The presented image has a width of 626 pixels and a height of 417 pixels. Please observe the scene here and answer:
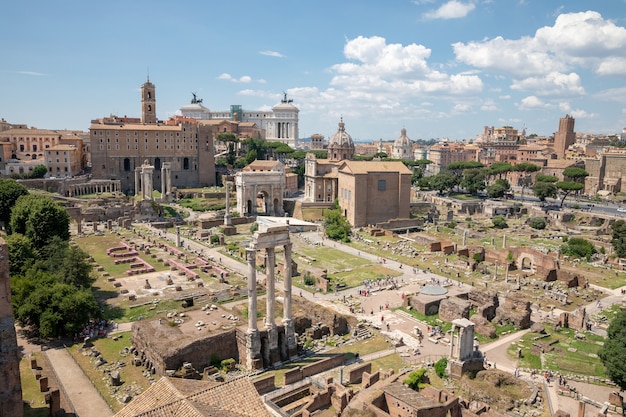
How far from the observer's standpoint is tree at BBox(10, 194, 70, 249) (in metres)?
41.5

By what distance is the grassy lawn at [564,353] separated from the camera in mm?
25531

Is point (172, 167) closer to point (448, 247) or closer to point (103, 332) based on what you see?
point (448, 247)

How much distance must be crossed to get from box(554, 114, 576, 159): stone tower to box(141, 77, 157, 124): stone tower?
110047 millimetres

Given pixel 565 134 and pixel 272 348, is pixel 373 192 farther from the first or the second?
pixel 565 134

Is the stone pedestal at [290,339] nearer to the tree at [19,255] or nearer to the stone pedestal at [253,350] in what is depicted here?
the stone pedestal at [253,350]

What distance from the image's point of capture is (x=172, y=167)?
86875mm

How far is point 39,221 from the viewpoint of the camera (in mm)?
41656

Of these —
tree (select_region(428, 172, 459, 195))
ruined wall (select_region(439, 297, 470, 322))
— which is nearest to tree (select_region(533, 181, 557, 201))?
tree (select_region(428, 172, 459, 195))

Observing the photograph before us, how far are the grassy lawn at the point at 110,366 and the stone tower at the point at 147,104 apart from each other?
7886cm

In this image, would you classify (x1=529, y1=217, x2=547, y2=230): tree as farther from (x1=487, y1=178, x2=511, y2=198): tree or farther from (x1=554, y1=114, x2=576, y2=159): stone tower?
(x1=554, y1=114, x2=576, y2=159): stone tower

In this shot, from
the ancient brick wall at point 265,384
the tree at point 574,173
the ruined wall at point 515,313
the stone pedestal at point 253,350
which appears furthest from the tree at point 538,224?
the ancient brick wall at point 265,384

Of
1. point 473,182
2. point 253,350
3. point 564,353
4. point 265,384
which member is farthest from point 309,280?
point 473,182

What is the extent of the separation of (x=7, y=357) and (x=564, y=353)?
28.2m

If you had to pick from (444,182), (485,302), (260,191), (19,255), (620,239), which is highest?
(444,182)
